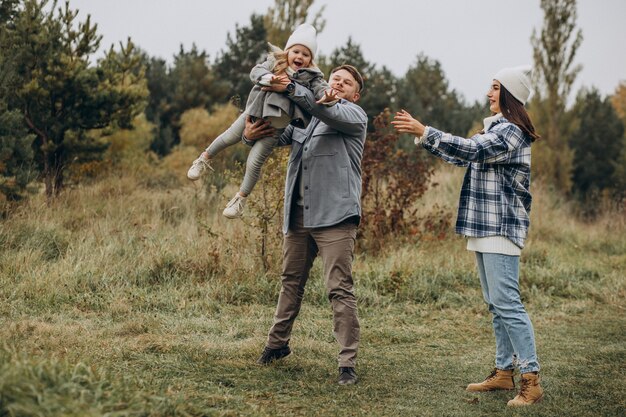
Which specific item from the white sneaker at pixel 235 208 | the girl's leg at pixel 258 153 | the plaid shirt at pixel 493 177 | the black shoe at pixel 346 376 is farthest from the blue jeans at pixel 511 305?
the white sneaker at pixel 235 208

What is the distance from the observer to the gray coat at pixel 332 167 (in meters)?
4.36

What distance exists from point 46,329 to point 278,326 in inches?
70.3

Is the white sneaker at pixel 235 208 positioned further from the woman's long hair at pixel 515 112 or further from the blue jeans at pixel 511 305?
the woman's long hair at pixel 515 112

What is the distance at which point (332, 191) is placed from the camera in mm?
4398

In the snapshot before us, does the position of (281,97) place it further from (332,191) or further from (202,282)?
(202,282)

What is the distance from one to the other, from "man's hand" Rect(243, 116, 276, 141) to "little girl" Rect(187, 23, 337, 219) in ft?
0.12

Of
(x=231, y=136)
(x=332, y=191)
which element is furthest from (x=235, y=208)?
(x=332, y=191)

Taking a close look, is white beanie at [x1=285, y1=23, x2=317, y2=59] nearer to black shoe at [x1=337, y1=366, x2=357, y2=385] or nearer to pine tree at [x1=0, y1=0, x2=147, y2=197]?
black shoe at [x1=337, y1=366, x2=357, y2=385]

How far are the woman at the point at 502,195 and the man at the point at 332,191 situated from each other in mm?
513

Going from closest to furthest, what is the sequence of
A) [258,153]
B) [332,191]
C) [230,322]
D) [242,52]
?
1. [332,191]
2. [258,153]
3. [230,322]
4. [242,52]

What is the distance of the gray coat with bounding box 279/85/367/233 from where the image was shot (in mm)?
4359

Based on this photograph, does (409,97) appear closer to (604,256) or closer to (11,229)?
(604,256)

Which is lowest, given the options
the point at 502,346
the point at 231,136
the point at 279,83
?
the point at 502,346

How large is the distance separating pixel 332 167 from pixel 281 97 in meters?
0.55
